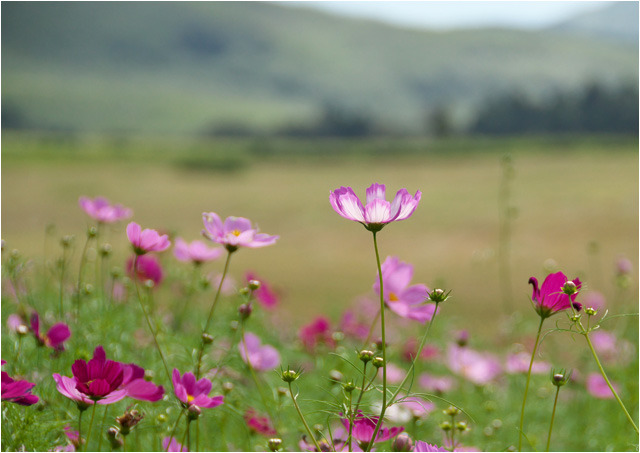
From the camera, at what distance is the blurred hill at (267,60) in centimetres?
5084

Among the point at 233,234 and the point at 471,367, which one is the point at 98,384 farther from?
the point at 471,367

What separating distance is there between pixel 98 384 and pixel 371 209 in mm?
224

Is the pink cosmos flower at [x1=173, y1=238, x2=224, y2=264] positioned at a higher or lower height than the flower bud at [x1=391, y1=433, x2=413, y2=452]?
higher

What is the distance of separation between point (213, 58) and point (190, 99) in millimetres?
13313

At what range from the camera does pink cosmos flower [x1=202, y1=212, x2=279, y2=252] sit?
19.4 inches

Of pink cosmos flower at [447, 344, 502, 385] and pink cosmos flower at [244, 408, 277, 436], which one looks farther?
pink cosmos flower at [447, 344, 502, 385]

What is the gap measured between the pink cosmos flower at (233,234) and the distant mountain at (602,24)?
72755 millimetres

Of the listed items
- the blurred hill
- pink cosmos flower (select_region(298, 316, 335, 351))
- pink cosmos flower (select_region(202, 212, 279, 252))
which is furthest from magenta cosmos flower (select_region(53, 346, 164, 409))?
the blurred hill

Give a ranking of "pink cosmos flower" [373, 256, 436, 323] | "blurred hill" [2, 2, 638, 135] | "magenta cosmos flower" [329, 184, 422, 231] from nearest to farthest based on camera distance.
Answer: "magenta cosmos flower" [329, 184, 422, 231]
"pink cosmos flower" [373, 256, 436, 323]
"blurred hill" [2, 2, 638, 135]

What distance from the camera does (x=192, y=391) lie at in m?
0.47

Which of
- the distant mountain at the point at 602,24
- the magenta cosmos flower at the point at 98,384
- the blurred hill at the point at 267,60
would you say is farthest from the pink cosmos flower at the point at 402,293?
the distant mountain at the point at 602,24

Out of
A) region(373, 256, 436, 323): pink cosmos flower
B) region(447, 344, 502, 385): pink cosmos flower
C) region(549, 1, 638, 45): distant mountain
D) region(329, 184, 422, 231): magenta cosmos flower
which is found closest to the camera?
region(329, 184, 422, 231): magenta cosmos flower

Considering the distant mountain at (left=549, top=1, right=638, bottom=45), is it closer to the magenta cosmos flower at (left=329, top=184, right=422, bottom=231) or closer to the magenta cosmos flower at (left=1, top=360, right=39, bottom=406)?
the magenta cosmos flower at (left=329, top=184, right=422, bottom=231)

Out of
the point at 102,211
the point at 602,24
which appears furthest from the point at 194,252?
the point at 602,24
